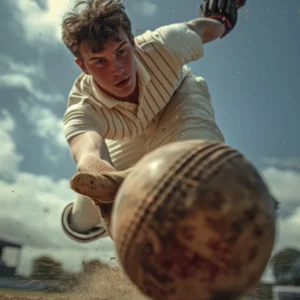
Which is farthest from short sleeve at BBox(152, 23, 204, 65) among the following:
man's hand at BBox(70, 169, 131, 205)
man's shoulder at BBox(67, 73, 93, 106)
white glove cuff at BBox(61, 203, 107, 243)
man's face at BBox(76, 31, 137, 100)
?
white glove cuff at BBox(61, 203, 107, 243)

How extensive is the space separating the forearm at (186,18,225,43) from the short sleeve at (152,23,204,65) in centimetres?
22

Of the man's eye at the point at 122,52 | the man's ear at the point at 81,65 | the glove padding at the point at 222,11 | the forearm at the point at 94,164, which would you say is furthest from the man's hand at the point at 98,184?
the glove padding at the point at 222,11

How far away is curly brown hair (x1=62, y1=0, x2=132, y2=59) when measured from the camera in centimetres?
409

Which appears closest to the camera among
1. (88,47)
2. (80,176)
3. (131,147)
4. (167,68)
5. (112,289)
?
(80,176)

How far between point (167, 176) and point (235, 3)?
3.97 meters

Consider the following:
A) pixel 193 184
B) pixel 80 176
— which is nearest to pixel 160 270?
pixel 193 184

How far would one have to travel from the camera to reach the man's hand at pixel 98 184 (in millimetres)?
2691

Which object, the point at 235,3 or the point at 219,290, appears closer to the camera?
the point at 219,290

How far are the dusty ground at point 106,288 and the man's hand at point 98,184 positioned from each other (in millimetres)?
3456

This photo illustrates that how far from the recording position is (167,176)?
76.6 inches

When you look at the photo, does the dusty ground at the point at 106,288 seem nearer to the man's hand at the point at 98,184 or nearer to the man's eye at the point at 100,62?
the man's eye at the point at 100,62

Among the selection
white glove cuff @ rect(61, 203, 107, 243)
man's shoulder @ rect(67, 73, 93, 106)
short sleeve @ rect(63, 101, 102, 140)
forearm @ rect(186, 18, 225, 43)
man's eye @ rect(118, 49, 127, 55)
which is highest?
forearm @ rect(186, 18, 225, 43)

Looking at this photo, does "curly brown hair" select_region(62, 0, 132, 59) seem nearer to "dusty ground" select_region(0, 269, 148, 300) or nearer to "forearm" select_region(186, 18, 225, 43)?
"forearm" select_region(186, 18, 225, 43)

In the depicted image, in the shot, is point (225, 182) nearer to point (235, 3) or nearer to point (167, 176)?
point (167, 176)
